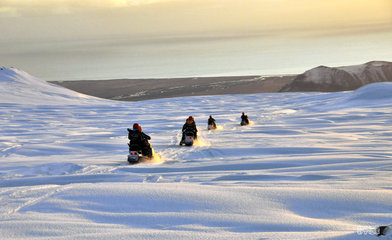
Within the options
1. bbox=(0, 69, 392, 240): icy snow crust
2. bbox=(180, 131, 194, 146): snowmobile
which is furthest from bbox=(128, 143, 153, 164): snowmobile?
bbox=(180, 131, 194, 146): snowmobile

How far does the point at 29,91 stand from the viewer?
62.9 meters

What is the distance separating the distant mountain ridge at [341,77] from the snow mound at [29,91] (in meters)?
35.2

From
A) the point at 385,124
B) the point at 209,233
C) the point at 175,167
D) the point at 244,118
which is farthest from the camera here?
the point at 244,118

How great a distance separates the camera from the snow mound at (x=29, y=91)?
56200 millimetres

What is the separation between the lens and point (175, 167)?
10.9 m

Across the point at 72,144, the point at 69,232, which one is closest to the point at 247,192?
the point at 69,232

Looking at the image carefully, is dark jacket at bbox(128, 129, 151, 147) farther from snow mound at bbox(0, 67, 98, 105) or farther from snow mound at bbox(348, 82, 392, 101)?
snow mound at bbox(0, 67, 98, 105)

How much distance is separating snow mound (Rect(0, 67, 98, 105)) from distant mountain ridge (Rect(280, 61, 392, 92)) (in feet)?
116

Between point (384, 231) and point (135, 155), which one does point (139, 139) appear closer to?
point (135, 155)

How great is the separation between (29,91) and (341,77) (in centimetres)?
4707

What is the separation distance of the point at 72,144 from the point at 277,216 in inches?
500

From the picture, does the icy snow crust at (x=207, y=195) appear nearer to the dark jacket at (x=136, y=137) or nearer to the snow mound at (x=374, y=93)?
the dark jacket at (x=136, y=137)

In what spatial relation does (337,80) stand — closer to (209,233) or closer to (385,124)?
(385,124)

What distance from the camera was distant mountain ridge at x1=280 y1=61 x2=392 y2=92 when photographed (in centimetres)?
7969
